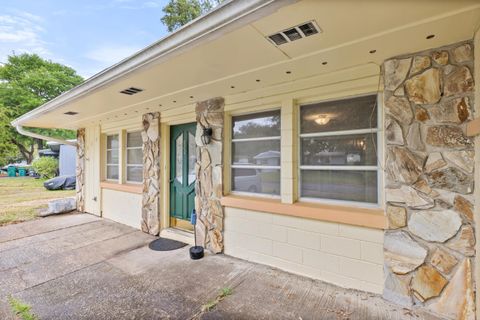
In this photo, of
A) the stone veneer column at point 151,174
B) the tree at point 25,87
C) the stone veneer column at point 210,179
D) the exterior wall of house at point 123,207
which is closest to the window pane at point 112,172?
the exterior wall of house at point 123,207

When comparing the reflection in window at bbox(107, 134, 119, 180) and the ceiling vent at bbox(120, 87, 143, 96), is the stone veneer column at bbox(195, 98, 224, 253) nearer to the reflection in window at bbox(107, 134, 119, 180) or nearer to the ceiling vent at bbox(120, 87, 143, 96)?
the ceiling vent at bbox(120, 87, 143, 96)

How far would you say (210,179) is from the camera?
360 cm

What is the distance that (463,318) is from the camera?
6.11 ft

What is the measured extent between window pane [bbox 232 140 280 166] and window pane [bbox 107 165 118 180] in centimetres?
407

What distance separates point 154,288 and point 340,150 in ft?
9.21

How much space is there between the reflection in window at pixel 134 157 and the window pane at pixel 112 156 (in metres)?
0.65

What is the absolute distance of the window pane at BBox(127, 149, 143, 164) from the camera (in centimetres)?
521

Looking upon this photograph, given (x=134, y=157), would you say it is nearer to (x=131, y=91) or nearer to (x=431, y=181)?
(x=131, y=91)

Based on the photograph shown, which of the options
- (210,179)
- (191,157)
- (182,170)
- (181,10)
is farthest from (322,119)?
(181,10)

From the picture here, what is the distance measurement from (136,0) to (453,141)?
1013cm

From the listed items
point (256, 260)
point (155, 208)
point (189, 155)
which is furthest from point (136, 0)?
point (256, 260)

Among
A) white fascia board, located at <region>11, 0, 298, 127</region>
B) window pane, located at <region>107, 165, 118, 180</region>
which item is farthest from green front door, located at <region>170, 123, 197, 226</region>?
window pane, located at <region>107, 165, 118, 180</region>

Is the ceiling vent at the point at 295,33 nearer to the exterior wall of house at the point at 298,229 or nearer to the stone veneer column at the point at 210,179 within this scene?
the exterior wall of house at the point at 298,229

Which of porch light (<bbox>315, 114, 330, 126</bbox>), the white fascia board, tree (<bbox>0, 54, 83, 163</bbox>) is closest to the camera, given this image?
the white fascia board
